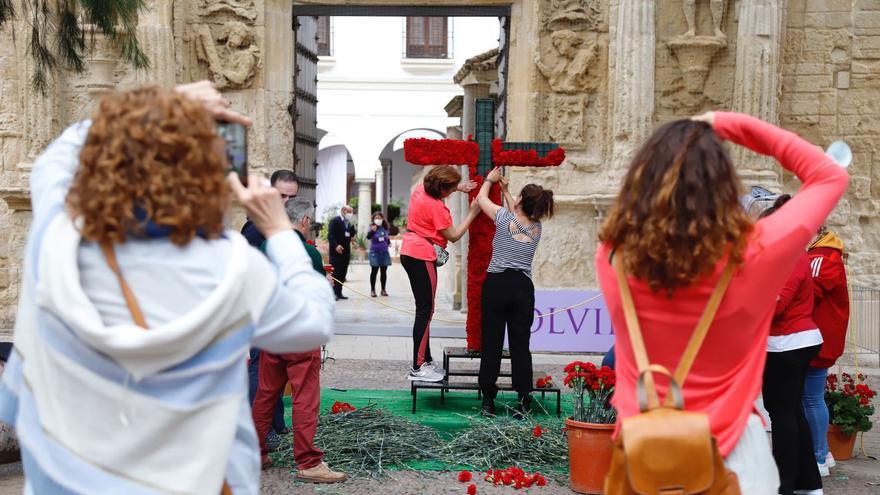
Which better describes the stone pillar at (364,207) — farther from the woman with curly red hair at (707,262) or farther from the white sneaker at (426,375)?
the woman with curly red hair at (707,262)

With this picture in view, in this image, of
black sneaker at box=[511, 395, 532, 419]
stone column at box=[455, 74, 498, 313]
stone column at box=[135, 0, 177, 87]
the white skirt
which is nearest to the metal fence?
black sneaker at box=[511, 395, 532, 419]

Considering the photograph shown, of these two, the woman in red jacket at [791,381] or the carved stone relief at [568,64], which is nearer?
the woman in red jacket at [791,381]

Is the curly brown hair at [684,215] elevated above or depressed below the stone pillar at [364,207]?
above

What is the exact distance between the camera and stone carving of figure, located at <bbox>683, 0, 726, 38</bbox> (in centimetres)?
1117

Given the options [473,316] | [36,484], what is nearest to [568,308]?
[473,316]

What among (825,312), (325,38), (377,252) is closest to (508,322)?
(825,312)

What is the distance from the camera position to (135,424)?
203 centimetres

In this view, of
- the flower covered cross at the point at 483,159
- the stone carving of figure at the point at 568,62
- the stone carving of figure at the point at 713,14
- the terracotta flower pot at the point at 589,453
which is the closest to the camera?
the terracotta flower pot at the point at 589,453

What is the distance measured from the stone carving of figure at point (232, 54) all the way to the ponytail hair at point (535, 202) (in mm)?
4894

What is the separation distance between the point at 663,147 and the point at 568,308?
8.39 meters

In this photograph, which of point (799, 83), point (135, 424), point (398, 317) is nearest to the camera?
point (135, 424)

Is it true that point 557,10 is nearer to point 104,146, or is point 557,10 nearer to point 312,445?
point 312,445

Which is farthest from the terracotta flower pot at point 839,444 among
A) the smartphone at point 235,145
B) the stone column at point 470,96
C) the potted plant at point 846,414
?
the stone column at point 470,96

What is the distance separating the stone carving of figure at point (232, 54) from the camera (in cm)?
1120
